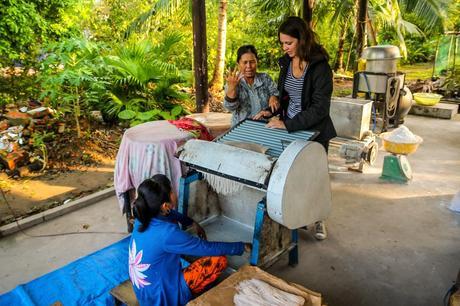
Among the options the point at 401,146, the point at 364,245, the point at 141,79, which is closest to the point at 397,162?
the point at 401,146

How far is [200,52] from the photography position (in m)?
4.29

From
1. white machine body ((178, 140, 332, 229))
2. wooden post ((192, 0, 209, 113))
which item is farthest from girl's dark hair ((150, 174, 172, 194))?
wooden post ((192, 0, 209, 113))

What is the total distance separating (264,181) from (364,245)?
5.55ft

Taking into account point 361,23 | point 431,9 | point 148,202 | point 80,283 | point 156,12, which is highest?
point 431,9

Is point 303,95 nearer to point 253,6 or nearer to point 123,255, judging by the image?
point 123,255

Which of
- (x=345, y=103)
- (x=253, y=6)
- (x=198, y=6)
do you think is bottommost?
(x=345, y=103)

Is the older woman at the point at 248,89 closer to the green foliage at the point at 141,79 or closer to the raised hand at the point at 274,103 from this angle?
the raised hand at the point at 274,103

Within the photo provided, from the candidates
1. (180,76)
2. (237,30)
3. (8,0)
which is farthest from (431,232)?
(237,30)

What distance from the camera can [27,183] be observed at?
4.67m

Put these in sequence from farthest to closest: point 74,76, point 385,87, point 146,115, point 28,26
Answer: point 28,26 → point 385,87 → point 146,115 → point 74,76

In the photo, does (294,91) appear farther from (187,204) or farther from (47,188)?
(47,188)

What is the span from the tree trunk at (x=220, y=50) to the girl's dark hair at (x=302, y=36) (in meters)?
6.02

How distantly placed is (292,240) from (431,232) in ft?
5.01

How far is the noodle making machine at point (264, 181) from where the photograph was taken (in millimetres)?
2115
